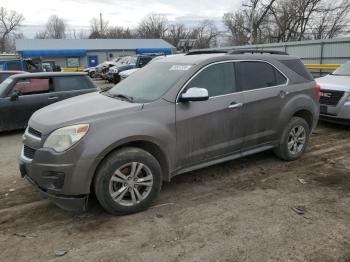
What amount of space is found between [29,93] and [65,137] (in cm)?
568

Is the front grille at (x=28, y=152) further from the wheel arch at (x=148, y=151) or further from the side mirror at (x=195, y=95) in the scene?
the side mirror at (x=195, y=95)

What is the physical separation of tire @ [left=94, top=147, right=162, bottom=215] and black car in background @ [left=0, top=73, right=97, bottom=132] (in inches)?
218

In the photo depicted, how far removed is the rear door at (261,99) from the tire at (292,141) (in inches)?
8.8

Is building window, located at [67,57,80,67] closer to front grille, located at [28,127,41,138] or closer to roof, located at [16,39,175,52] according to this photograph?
roof, located at [16,39,175,52]

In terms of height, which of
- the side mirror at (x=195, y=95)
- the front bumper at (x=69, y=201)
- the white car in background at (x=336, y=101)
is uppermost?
the side mirror at (x=195, y=95)

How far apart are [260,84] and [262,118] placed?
50cm

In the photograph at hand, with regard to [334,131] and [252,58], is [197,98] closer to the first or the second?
[252,58]

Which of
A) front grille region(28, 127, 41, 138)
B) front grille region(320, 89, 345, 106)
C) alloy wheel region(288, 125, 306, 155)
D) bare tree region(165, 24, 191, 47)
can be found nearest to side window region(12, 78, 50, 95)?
front grille region(28, 127, 41, 138)

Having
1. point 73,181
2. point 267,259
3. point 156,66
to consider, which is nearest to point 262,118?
point 156,66

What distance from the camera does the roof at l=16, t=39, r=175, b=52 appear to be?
49.5 meters

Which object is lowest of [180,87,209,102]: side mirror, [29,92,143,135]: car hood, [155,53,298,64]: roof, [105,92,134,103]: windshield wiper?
[29,92,143,135]: car hood

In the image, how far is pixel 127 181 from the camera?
161 inches

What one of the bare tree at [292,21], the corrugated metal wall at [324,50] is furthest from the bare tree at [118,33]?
the corrugated metal wall at [324,50]

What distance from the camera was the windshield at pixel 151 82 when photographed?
461 centimetres
